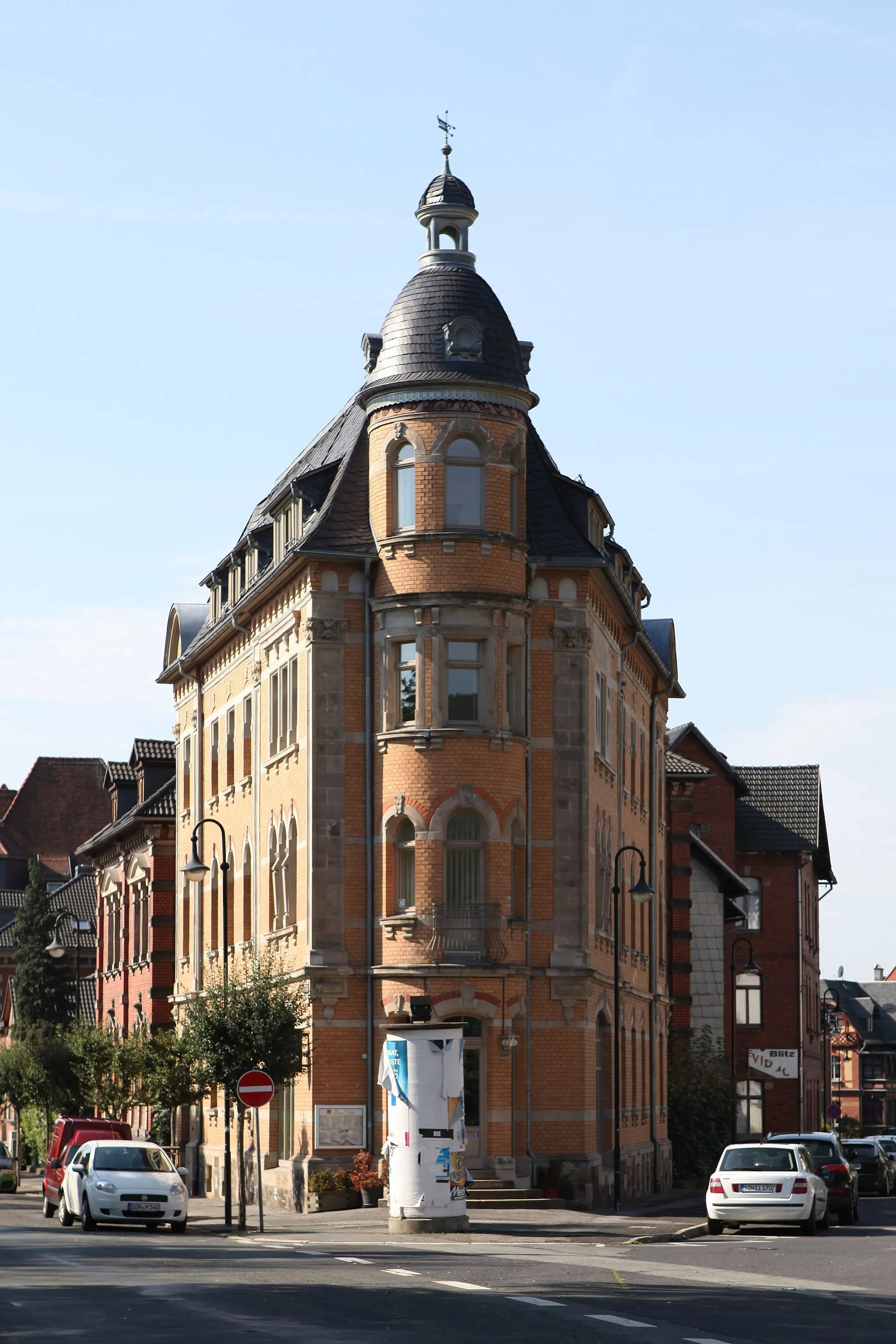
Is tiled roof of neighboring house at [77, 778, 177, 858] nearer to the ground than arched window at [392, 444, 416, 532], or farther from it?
nearer to the ground

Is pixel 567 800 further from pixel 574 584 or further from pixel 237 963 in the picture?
pixel 237 963

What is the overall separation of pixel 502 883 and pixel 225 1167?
716 centimetres

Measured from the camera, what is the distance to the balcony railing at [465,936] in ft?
119

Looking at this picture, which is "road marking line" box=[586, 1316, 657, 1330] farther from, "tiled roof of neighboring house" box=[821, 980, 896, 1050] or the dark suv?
"tiled roof of neighboring house" box=[821, 980, 896, 1050]

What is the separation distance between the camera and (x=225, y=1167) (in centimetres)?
3303

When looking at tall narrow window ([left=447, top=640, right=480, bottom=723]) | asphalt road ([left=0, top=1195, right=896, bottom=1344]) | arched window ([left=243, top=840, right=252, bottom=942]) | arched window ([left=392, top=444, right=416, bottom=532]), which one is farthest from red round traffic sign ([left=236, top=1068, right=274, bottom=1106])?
arched window ([left=243, top=840, right=252, bottom=942])

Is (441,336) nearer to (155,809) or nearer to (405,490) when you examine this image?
(405,490)

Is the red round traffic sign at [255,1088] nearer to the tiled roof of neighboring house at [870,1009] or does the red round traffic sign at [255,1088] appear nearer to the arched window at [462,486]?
the arched window at [462,486]

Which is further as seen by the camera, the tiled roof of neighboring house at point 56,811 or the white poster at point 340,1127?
the tiled roof of neighboring house at point 56,811

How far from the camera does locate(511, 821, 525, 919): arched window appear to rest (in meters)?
37.2

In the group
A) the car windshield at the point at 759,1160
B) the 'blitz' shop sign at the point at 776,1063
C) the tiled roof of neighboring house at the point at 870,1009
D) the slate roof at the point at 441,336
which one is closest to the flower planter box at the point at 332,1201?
the car windshield at the point at 759,1160

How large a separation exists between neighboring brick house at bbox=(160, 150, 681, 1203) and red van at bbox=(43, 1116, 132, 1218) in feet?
13.9

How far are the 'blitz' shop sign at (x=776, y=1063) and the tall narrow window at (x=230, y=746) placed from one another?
28.6 metres

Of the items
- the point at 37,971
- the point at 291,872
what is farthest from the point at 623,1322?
the point at 37,971
